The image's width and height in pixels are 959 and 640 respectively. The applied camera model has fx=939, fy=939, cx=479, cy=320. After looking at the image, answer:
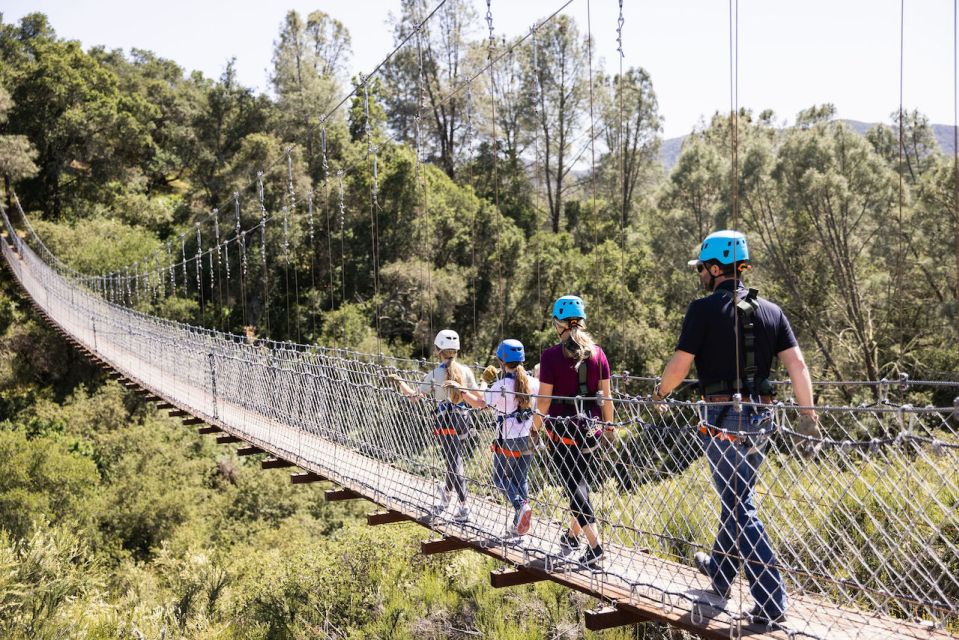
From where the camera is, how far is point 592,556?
94.6 inches

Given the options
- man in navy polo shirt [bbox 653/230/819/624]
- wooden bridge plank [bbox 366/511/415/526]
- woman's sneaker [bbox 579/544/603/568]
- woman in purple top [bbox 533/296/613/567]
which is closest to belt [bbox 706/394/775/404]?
man in navy polo shirt [bbox 653/230/819/624]

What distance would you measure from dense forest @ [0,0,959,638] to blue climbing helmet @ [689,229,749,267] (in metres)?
3.42

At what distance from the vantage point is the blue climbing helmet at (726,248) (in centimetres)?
191

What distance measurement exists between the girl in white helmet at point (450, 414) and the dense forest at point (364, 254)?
2317 millimetres

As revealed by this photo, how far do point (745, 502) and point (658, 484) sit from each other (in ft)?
3.47

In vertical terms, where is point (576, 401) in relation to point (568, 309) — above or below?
A: below

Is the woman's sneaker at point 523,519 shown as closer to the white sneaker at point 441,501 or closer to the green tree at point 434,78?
the white sneaker at point 441,501

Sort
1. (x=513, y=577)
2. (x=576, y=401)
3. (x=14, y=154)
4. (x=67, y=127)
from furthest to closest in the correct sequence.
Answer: (x=67, y=127) → (x=14, y=154) → (x=513, y=577) → (x=576, y=401)

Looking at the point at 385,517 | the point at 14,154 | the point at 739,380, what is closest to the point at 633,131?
the point at 14,154

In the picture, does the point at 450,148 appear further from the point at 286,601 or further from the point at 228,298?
the point at 286,601

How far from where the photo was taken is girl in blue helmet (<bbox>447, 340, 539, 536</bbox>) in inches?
103

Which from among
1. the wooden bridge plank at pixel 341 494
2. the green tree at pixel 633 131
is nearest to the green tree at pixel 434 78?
the green tree at pixel 633 131

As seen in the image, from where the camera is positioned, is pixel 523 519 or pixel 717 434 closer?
pixel 717 434

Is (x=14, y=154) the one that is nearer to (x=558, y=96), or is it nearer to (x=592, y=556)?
(x=558, y=96)
